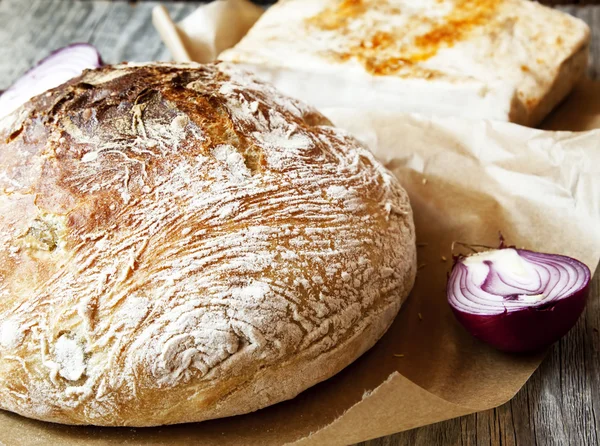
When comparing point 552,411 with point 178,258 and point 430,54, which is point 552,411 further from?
point 430,54

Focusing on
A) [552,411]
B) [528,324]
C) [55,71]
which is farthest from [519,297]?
[55,71]

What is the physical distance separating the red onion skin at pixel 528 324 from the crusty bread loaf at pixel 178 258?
178mm

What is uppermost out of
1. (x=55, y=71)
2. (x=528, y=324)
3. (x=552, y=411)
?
(x=55, y=71)

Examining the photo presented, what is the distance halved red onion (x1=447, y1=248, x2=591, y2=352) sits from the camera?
52.8 inches

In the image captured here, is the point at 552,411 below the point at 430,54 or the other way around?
below

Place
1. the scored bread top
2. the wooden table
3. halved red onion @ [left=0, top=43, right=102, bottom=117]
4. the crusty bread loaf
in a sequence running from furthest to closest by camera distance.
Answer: halved red onion @ [left=0, top=43, right=102, bottom=117] → the scored bread top → the wooden table → the crusty bread loaf

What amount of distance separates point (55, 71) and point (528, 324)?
1635 mm

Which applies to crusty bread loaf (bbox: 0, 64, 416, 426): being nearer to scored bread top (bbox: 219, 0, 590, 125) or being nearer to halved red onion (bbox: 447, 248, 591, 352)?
halved red onion (bbox: 447, 248, 591, 352)

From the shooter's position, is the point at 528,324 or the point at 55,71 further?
the point at 55,71

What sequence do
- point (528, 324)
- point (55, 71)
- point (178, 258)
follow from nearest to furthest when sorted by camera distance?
point (178, 258) → point (528, 324) → point (55, 71)

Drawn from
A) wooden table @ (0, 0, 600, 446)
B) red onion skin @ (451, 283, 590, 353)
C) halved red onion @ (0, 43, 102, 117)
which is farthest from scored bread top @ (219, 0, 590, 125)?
red onion skin @ (451, 283, 590, 353)

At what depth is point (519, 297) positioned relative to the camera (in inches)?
53.7

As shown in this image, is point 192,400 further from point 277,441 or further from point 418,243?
point 418,243

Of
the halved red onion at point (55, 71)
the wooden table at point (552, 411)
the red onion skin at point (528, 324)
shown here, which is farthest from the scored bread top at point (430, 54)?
the red onion skin at point (528, 324)
